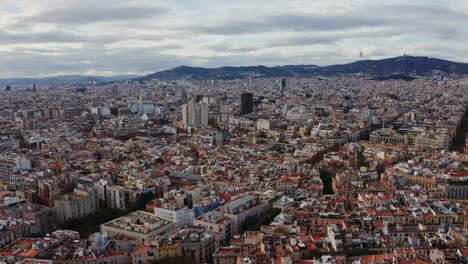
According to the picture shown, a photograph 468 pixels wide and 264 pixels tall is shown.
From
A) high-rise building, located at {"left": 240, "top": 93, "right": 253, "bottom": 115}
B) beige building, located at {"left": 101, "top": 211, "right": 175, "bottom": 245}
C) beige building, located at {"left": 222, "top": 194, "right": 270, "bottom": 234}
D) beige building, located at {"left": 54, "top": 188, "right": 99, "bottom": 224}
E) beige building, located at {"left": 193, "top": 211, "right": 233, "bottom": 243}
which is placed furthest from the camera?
high-rise building, located at {"left": 240, "top": 93, "right": 253, "bottom": 115}

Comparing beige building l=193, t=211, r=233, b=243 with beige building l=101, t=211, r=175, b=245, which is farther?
beige building l=193, t=211, r=233, b=243

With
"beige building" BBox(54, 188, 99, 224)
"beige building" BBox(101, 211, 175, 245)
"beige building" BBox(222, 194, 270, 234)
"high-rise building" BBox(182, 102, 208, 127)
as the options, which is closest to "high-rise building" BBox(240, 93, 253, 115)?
"high-rise building" BBox(182, 102, 208, 127)

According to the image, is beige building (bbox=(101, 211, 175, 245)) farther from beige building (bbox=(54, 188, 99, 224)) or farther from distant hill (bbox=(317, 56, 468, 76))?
distant hill (bbox=(317, 56, 468, 76))

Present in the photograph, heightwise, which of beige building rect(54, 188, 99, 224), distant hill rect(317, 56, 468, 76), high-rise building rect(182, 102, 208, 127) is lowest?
beige building rect(54, 188, 99, 224)

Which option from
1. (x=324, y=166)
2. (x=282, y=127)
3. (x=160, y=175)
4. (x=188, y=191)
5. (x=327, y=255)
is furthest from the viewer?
(x=282, y=127)

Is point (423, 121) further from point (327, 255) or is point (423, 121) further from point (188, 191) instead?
point (327, 255)

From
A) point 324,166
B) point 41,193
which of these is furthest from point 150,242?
point 324,166

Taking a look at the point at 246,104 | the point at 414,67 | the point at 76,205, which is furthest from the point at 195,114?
the point at 414,67

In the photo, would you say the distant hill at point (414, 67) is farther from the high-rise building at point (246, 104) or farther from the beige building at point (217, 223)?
the beige building at point (217, 223)
